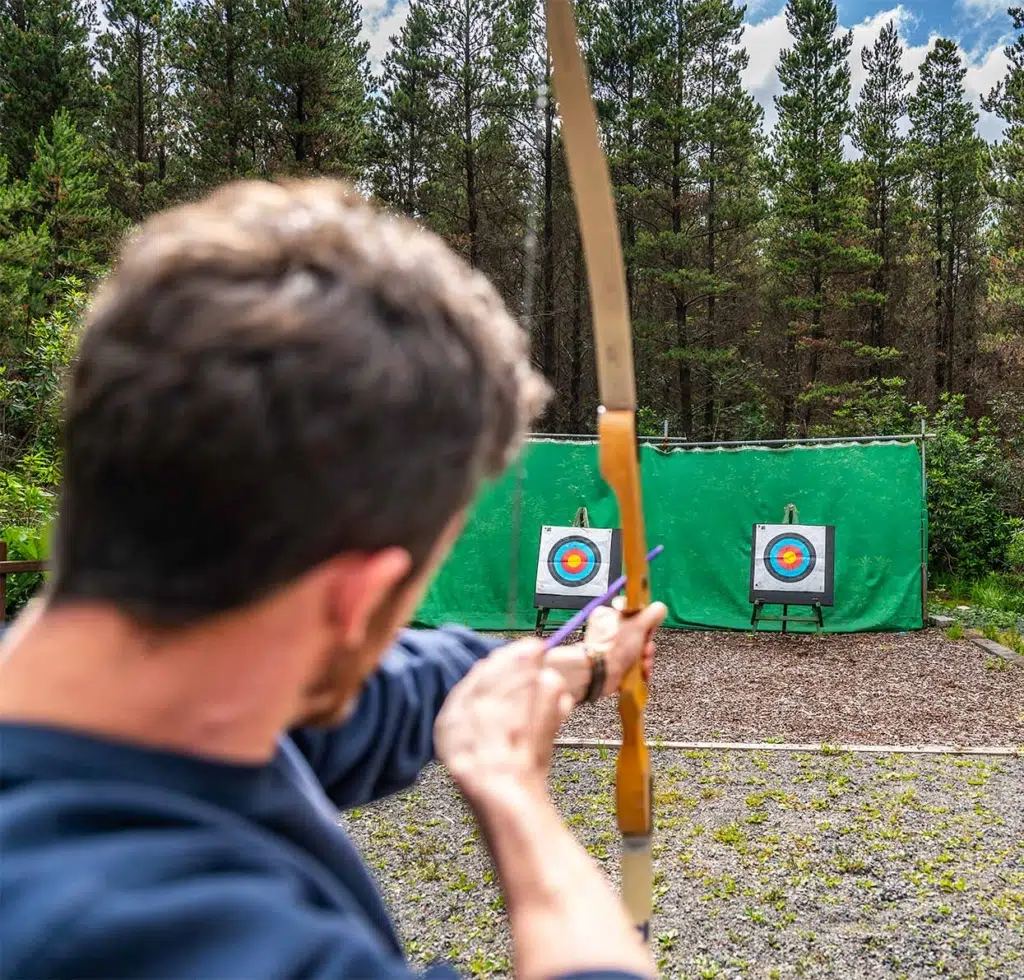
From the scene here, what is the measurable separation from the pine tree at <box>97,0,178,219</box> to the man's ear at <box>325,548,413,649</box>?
1498 cm

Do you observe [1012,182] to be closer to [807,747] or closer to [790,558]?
[790,558]

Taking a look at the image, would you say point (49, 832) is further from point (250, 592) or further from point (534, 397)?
point (534, 397)

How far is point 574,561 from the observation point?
19.3ft

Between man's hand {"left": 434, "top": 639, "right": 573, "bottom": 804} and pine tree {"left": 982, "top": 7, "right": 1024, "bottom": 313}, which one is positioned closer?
man's hand {"left": 434, "top": 639, "right": 573, "bottom": 804}

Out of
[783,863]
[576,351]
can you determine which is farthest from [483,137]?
[783,863]

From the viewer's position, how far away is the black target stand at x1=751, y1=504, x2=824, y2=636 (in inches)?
223

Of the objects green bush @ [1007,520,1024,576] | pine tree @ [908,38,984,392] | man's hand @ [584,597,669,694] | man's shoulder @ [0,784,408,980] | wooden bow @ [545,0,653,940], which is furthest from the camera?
pine tree @ [908,38,984,392]

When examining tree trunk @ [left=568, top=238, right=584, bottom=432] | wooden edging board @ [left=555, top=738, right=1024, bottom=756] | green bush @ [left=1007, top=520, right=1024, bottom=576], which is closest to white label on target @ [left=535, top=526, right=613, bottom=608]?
wooden edging board @ [left=555, top=738, right=1024, bottom=756]

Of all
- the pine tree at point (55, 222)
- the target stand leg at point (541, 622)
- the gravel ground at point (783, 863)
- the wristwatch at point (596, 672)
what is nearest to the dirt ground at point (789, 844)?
the gravel ground at point (783, 863)

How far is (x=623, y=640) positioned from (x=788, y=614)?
5.60 m

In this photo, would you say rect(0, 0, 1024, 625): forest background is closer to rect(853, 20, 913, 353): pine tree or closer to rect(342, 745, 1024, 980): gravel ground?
rect(853, 20, 913, 353): pine tree

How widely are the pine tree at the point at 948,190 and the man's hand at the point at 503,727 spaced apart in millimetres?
14676

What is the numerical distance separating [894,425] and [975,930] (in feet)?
34.9

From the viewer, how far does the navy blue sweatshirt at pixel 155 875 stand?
32 cm
